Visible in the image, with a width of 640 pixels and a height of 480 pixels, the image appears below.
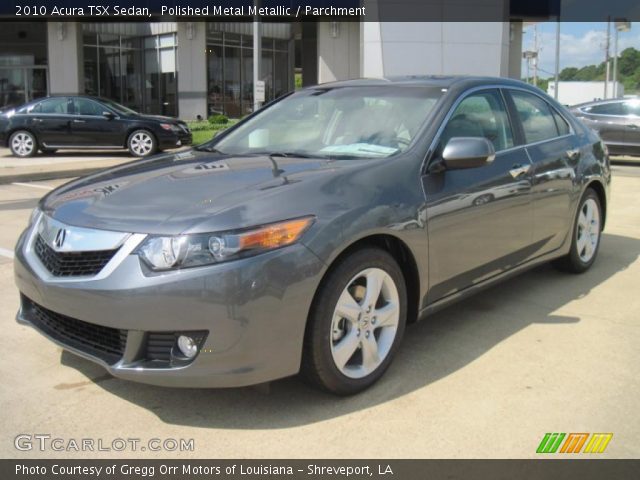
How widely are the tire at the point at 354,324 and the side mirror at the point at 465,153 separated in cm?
70

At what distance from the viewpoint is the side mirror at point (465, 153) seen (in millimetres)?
3787

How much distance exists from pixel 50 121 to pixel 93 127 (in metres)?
0.99

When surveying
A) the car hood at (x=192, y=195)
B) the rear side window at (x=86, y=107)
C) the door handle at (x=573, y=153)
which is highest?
the rear side window at (x=86, y=107)

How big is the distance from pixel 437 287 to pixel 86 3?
2674 centimetres

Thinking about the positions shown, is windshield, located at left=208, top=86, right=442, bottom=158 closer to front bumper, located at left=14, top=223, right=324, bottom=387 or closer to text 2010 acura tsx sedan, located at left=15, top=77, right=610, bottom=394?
text 2010 acura tsx sedan, located at left=15, top=77, right=610, bottom=394

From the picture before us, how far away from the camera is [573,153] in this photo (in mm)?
5285

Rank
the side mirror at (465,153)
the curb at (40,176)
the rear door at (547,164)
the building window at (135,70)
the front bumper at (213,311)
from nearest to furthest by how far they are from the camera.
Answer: the front bumper at (213,311), the side mirror at (465,153), the rear door at (547,164), the curb at (40,176), the building window at (135,70)

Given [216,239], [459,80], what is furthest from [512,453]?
[459,80]

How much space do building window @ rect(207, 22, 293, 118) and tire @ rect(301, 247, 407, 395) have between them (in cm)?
2688

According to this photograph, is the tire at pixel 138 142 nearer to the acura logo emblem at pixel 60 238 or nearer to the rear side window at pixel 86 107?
the rear side window at pixel 86 107

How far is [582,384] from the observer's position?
3617mm

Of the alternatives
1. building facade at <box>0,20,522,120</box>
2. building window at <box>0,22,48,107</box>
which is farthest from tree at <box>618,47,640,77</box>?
building window at <box>0,22,48,107</box>

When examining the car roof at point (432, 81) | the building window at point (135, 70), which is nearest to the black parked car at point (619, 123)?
the car roof at point (432, 81)

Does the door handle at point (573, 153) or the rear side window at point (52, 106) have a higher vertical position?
the rear side window at point (52, 106)
